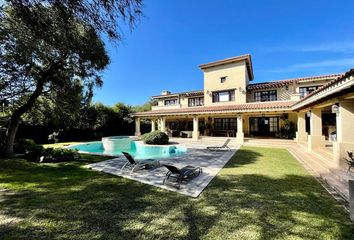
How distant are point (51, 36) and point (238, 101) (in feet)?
69.9

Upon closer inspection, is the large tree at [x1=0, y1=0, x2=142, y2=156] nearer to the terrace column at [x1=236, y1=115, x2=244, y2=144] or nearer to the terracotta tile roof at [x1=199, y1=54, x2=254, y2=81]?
the terrace column at [x1=236, y1=115, x2=244, y2=144]

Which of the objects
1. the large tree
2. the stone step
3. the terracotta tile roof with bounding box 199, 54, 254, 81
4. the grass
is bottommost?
the grass

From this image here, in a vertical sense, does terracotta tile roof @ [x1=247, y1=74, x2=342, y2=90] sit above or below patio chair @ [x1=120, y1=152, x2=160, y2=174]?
above

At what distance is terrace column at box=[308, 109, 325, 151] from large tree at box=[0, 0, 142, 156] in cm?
1377

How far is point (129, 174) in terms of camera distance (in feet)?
26.8

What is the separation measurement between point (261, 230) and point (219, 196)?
1950mm

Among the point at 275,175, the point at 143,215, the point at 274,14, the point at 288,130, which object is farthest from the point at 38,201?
the point at 274,14

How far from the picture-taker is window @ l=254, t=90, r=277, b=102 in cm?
2251

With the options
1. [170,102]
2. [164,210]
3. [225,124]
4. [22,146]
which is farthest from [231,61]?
[22,146]

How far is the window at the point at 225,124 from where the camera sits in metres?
24.5

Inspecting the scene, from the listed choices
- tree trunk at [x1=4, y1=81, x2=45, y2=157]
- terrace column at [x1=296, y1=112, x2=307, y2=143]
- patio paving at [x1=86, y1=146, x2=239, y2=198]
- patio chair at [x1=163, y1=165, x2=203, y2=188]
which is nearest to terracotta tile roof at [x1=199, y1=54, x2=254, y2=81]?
terrace column at [x1=296, y1=112, x2=307, y2=143]

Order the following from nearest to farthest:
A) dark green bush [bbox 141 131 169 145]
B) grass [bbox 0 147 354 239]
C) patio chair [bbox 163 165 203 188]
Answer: grass [bbox 0 147 354 239] → patio chair [bbox 163 165 203 188] → dark green bush [bbox 141 131 169 145]

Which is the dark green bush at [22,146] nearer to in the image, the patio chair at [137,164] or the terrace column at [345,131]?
the patio chair at [137,164]

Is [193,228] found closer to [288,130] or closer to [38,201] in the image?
[38,201]
